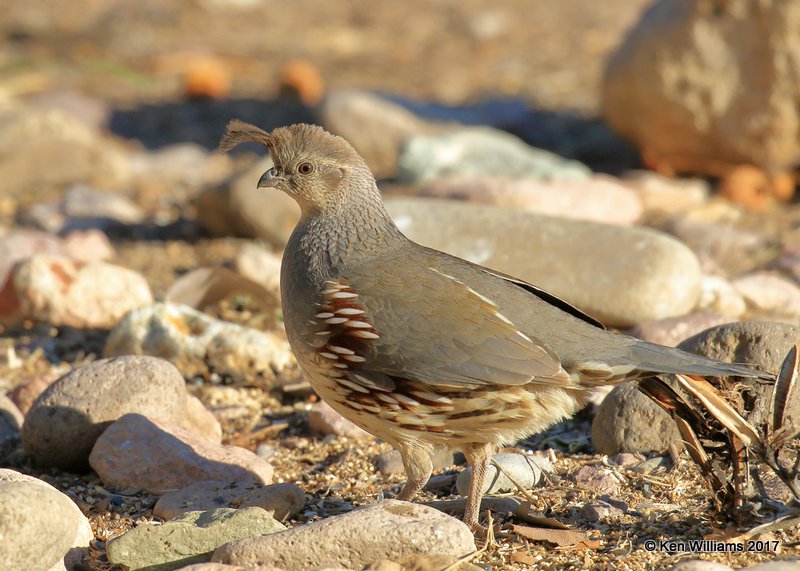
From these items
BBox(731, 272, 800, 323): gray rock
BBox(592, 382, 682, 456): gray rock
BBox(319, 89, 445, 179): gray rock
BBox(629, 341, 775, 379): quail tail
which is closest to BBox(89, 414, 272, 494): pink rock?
BBox(592, 382, 682, 456): gray rock

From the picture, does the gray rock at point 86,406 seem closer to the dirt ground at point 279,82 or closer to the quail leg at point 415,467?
the dirt ground at point 279,82

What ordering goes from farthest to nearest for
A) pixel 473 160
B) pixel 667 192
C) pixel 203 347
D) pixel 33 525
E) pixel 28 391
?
pixel 473 160, pixel 667 192, pixel 203 347, pixel 28 391, pixel 33 525

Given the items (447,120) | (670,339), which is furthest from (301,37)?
(670,339)

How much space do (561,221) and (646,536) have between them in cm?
410

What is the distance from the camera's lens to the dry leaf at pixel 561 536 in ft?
17.5

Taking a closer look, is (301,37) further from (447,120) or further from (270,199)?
(270,199)

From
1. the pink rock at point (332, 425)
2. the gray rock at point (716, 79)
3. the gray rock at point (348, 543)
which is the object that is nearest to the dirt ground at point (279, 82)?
the pink rock at point (332, 425)

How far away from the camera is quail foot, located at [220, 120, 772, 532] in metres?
5.42

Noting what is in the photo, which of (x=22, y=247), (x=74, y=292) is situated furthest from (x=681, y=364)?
(x=22, y=247)

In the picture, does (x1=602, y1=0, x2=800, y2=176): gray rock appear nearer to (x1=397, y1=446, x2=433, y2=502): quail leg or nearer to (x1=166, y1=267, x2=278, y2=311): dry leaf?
(x1=166, y1=267, x2=278, y2=311): dry leaf

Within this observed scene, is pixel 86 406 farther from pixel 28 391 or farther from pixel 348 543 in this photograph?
pixel 348 543

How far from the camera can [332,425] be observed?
7.09m

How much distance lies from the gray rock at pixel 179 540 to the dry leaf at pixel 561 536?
122cm

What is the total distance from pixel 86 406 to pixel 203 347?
59.4 inches
